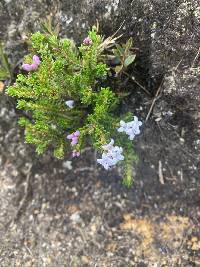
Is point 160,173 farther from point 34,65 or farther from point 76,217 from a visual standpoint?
point 34,65

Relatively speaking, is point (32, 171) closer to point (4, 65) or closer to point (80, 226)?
point (80, 226)

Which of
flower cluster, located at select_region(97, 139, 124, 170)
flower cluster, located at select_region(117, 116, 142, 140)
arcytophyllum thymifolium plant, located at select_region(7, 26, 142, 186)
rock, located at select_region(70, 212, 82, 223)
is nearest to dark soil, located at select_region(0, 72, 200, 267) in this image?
rock, located at select_region(70, 212, 82, 223)

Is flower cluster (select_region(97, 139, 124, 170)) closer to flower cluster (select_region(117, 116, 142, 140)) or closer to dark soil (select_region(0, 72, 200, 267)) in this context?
flower cluster (select_region(117, 116, 142, 140))

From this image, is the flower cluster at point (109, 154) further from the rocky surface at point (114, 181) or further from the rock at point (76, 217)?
the rock at point (76, 217)

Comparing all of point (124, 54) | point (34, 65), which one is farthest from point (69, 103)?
point (124, 54)

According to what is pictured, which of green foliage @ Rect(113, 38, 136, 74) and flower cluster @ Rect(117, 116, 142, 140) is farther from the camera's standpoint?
green foliage @ Rect(113, 38, 136, 74)

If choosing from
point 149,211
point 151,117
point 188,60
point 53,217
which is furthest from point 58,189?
point 188,60
